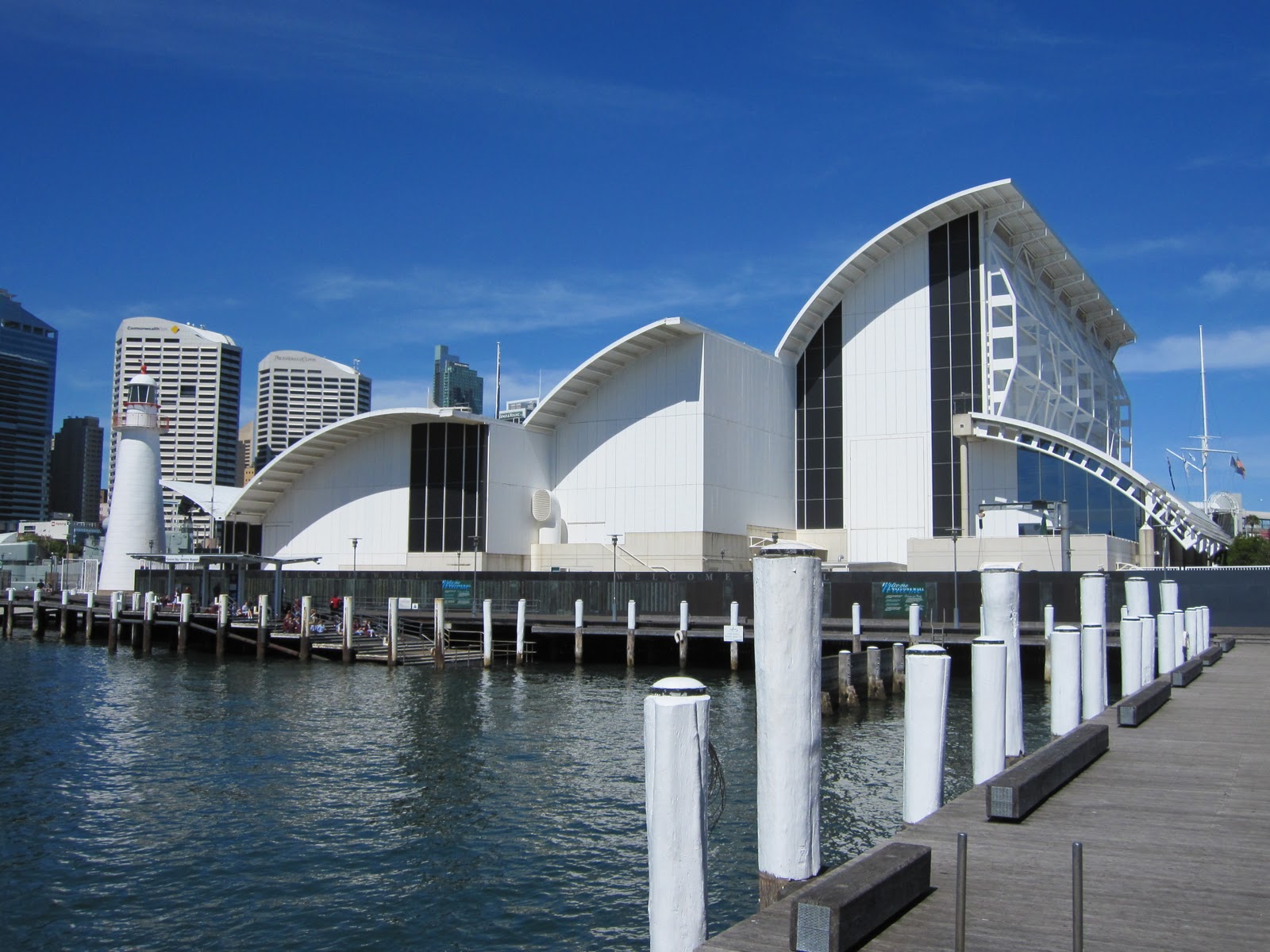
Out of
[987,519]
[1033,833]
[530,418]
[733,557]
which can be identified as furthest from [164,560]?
[1033,833]

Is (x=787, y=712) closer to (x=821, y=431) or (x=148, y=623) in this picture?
(x=148, y=623)

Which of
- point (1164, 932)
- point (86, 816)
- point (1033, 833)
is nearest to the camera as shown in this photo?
point (1164, 932)

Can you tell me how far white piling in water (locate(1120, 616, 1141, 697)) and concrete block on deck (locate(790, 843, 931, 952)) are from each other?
13.4 meters

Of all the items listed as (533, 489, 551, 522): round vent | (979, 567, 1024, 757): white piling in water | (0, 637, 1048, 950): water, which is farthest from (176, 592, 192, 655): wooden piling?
(979, 567, 1024, 757): white piling in water

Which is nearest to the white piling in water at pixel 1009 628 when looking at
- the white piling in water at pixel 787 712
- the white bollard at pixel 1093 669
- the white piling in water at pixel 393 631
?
the white bollard at pixel 1093 669

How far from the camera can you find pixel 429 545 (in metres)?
57.2

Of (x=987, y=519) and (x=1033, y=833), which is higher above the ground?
(x=987, y=519)

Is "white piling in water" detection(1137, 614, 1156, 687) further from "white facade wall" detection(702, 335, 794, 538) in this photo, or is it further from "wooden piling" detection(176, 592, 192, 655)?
"wooden piling" detection(176, 592, 192, 655)

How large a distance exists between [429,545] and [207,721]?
29.6m

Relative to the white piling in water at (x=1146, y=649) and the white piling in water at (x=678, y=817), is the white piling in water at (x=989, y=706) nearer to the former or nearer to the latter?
the white piling in water at (x=678, y=817)

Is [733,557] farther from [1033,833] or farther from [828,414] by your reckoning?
[1033,833]

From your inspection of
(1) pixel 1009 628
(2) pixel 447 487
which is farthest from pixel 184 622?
(1) pixel 1009 628

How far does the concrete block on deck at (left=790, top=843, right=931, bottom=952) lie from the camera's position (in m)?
6.37

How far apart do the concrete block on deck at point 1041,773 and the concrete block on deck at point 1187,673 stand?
8869 mm
